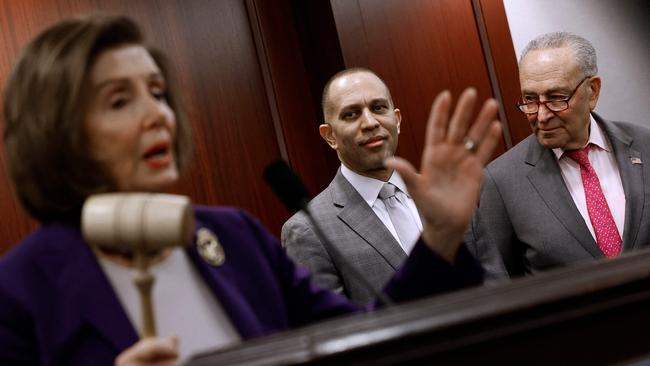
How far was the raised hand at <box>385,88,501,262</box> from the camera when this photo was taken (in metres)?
1.28

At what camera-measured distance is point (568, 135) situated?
2.91 metres

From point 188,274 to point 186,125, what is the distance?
322mm

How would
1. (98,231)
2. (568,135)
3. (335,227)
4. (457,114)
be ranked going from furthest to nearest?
1. (568,135)
2. (335,227)
3. (457,114)
4. (98,231)

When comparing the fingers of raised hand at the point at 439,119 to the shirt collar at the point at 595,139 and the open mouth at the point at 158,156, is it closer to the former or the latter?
the open mouth at the point at 158,156

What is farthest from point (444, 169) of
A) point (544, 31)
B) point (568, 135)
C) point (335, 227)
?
point (544, 31)

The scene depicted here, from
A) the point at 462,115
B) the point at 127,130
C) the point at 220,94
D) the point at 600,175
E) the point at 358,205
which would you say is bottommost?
the point at 600,175

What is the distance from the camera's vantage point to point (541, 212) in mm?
2797

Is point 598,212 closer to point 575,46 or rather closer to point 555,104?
point 555,104

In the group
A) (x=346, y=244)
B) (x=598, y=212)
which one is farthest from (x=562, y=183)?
(x=346, y=244)

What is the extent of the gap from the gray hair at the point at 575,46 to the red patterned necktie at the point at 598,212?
0.39 meters

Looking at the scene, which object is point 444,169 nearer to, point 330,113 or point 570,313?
point 570,313

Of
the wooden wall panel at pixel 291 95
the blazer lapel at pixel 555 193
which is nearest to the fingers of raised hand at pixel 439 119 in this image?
the blazer lapel at pixel 555 193

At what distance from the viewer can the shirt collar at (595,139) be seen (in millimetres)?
2933

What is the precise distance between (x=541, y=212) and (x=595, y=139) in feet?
1.35
